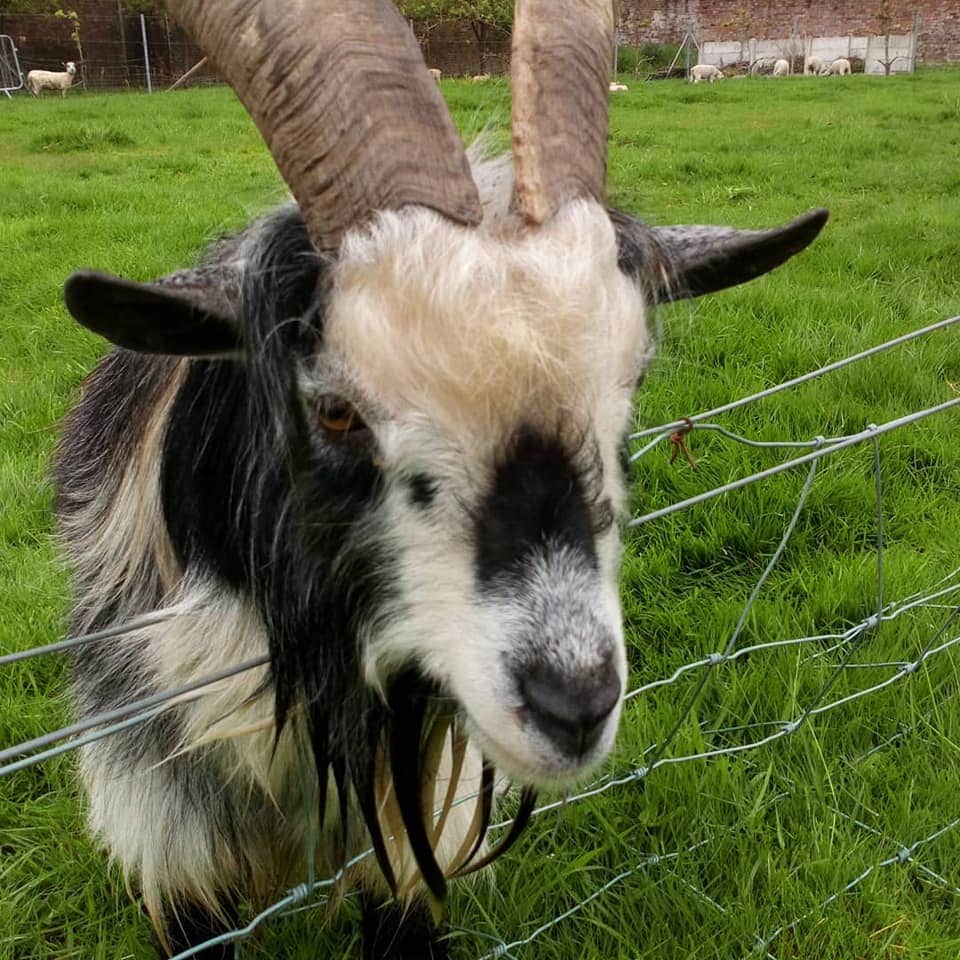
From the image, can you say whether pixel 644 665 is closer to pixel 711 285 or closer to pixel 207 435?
pixel 711 285

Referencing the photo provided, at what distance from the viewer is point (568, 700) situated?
4.01ft

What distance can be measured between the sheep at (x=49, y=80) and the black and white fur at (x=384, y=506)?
2365 centimetres

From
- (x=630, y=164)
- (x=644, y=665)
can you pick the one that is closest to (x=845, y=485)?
(x=644, y=665)

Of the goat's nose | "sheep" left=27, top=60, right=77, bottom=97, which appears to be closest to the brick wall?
"sheep" left=27, top=60, right=77, bottom=97

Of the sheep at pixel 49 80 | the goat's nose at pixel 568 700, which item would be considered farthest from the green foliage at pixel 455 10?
the goat's nose at pixel 568 700

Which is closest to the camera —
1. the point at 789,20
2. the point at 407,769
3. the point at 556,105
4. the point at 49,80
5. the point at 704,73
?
the point at 556,105

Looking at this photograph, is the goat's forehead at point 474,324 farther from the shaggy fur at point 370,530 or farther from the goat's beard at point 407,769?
the goat's beard at point 407,769

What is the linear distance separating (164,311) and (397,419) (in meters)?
0.36

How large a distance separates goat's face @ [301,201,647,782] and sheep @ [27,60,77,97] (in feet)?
78.8

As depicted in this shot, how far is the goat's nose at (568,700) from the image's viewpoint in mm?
1221

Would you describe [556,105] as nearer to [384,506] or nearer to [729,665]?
[384,506]

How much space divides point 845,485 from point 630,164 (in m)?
6.97

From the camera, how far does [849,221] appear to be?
7648 mm

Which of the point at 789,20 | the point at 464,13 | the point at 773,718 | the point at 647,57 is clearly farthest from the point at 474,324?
the point at 789,20
